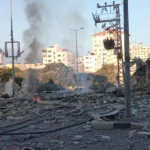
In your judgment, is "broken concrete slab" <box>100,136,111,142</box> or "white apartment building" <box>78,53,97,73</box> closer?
"broken concrete slab" <box>100,136,111,142</box>

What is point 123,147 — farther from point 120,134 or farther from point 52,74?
point 52,74

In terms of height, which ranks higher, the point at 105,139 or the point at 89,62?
the point at 89,62

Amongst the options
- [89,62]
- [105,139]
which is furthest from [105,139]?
[89,62]

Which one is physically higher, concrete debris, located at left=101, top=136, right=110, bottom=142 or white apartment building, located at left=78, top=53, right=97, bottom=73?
white apartment building, located at left=78, top=53, right=97, bottom=73

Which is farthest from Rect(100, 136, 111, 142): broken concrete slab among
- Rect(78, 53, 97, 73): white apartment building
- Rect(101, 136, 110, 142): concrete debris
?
Rect(78, 53, 97, 73): white apartment building

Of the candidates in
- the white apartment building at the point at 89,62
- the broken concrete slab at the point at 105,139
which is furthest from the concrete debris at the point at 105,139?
the white apartment building at the point at 89,62

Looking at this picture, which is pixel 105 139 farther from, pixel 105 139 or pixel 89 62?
pixel 89 62

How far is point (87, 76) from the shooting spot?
53.5 meters

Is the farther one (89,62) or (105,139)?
(89,62)

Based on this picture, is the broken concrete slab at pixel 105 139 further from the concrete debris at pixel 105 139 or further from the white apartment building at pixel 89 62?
the white apartment building at pixel 89 62

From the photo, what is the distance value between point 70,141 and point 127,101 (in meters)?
3.05

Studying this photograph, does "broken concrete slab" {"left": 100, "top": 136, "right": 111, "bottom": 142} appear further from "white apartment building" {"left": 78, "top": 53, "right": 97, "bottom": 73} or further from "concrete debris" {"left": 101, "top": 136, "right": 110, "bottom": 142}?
"white apartment building" {"left": 78, "top": 53, "right": 97, "bottom": 73}

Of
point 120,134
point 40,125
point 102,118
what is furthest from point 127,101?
point 40,125

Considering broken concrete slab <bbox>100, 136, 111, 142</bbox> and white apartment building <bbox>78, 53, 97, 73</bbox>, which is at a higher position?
white apartment building <bbox>78, 53, 97, 73</bbox>
